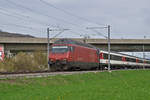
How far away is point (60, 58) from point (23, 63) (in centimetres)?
2241

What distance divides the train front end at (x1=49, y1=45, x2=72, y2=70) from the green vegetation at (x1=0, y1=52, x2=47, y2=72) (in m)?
14.7

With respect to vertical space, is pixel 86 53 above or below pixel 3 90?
above

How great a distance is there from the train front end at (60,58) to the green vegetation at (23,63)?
1469cm

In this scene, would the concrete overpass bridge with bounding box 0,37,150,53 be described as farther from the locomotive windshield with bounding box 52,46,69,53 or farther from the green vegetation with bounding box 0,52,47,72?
the locomotive windshield with bounding box 52,46,69,53

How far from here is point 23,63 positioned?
2015 inches

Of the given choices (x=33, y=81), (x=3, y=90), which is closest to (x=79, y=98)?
(x=3, y=90)

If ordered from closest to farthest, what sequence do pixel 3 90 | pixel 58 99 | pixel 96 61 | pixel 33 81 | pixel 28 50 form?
pixel 58 99, pixel 3 90, pixel 33 81, pixel 96 61, pixel 28 50

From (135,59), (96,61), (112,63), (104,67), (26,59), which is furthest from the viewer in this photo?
(135,59)

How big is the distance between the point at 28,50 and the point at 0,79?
2022 inches

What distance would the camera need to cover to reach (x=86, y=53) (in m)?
35.7

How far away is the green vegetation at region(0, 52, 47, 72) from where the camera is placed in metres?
47.0

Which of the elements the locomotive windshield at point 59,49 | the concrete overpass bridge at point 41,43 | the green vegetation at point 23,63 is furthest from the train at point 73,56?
the concrete overpass bridge at point 41,43

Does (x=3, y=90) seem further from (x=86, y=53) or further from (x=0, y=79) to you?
(x=86, y=53)

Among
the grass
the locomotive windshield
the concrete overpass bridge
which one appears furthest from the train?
the concrete overpass bridge
